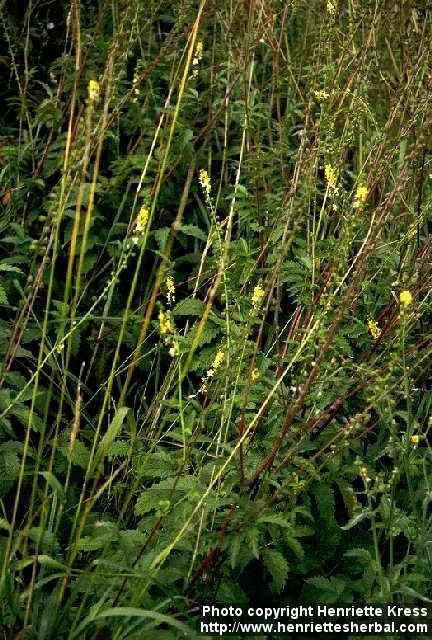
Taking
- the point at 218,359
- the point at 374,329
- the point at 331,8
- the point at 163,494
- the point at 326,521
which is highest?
the point at 331,8

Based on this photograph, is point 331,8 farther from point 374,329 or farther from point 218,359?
point 218,359

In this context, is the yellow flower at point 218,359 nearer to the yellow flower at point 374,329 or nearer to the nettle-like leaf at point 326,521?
the nettle-like leaf at point 326,521

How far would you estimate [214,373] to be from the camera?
6.68 ft

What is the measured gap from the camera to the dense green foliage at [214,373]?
65.7 inches

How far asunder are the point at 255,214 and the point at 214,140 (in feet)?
2.65

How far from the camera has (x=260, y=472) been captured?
5.96 feet

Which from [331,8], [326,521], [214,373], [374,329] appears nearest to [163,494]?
[214,373]

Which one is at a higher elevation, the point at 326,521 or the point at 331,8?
the point at 331,8

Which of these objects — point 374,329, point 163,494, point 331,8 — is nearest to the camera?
point 163,494

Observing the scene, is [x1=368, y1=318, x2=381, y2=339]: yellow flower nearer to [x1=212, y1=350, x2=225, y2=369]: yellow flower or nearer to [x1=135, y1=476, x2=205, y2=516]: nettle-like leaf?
[x1=212, y1=350, x2=225, y2=369]: yellow flower

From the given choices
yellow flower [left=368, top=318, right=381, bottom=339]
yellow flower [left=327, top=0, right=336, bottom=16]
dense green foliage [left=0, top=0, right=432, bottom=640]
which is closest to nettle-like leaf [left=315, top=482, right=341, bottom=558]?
dense green foliage [left=0, top=0, right=432, bottom=640]

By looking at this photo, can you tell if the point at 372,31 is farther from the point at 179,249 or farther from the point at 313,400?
the point at 313,400

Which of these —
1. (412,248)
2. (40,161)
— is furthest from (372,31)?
(40,161)

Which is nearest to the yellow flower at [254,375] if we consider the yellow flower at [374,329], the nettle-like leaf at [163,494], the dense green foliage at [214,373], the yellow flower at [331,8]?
the dense green foliage at [214,373]
